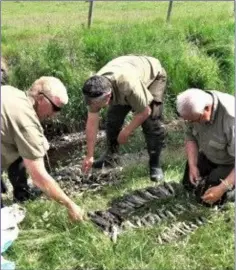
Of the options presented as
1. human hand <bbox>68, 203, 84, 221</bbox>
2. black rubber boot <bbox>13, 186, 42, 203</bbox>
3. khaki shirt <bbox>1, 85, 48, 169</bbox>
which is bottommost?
black rubber boot <bbox>13, 186, 42, 203</bbox>

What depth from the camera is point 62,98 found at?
4.45 m

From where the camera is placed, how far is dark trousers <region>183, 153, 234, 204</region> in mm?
5398

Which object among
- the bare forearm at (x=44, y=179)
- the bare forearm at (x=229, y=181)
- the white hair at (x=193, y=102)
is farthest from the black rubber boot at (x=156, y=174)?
the bare forearm at (x=44, y=179)

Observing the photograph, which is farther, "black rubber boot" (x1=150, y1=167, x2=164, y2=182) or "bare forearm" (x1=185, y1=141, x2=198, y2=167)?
"black rubber boot" (x1=150, y1=167, x2=164, y2=182)

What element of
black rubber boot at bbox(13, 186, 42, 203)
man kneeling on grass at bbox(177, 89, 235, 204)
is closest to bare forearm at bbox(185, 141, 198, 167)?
man kneeling on grass at bbox(177, 89, 235, 204)

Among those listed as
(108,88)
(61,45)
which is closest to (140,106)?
(108,88)

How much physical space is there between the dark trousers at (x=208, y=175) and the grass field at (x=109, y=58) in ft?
0.62

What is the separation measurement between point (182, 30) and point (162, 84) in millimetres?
4830

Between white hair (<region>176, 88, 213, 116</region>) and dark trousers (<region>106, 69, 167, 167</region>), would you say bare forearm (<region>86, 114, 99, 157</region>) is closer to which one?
dark trousers (<region>106, 69, 167, 167</region>)

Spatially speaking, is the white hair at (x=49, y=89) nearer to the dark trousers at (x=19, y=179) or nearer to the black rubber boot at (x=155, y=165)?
the dark trousers at (x=19, y=179)

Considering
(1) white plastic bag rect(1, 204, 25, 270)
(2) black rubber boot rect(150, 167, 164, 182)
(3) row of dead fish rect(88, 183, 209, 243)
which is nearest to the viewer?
(1) white plastic bag rect(1, 204, 25, 270)

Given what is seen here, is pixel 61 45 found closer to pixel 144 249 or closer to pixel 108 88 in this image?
pixel 108 88

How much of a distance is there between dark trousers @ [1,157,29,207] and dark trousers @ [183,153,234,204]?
1.64 meters

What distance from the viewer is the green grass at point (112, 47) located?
9.11 meters
